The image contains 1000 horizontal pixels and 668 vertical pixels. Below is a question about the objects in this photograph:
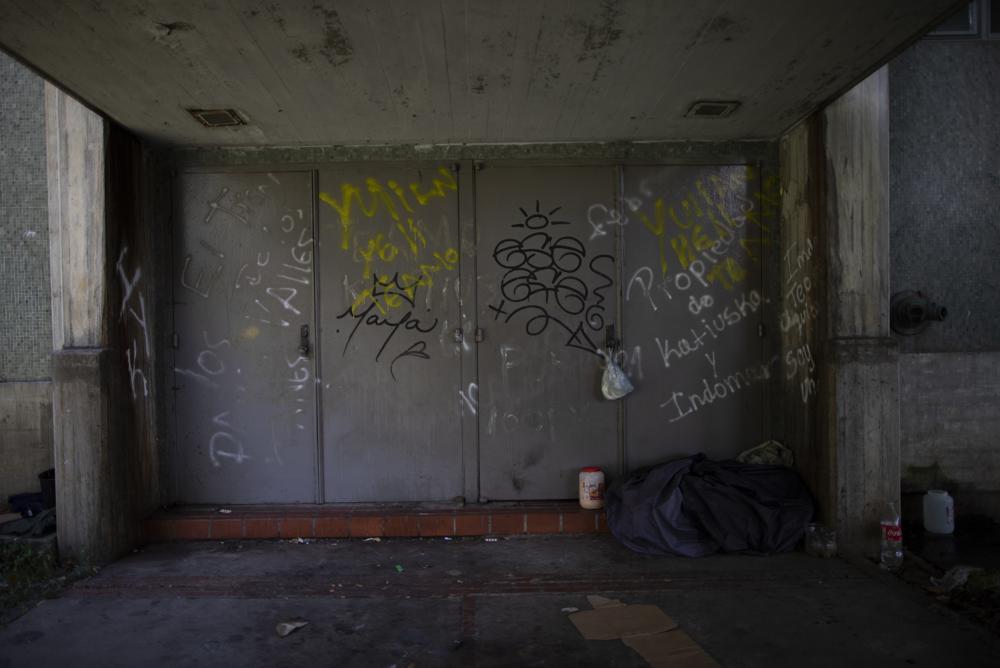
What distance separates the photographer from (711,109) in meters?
4.27

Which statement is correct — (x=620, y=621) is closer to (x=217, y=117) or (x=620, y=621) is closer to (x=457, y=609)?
(x=457, y=609)

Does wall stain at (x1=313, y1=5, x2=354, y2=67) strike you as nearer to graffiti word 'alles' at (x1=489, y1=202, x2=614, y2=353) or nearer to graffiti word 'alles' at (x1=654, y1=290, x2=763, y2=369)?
graffiti word 'alles' at (x1=489, y1=202, x2=614, y2=353)

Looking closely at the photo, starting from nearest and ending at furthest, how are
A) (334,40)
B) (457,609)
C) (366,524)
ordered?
(334,40) → (457,609) → (366,524)

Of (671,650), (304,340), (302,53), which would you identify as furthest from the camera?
(304,340)

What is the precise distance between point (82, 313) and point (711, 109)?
4.26 m

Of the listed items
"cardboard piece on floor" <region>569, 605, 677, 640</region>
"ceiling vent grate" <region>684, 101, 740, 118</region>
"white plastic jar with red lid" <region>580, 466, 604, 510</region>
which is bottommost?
"cardboard piece on floor" <region>569, 605, 677, 640</region>

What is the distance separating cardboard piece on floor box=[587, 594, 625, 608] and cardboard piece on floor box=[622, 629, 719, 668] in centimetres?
36

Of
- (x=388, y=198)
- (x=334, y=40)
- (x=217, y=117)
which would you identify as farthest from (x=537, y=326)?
(x=217, y=117)

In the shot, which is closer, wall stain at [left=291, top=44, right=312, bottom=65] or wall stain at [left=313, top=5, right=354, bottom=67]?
wall stain at [left=313, top=5, right=354, bottom=67]

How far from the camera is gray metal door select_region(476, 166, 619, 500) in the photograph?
481cm

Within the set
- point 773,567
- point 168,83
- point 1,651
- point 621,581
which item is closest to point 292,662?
point 1,651

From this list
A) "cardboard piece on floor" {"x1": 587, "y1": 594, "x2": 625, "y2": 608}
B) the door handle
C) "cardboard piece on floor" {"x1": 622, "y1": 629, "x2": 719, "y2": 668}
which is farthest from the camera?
the door handle

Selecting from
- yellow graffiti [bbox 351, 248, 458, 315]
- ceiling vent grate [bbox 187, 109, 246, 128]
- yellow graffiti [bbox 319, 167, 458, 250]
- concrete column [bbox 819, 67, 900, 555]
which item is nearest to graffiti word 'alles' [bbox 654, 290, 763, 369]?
concrete column [bbox 819, 67, 900, 555]

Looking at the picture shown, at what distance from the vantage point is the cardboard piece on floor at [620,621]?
323cm
